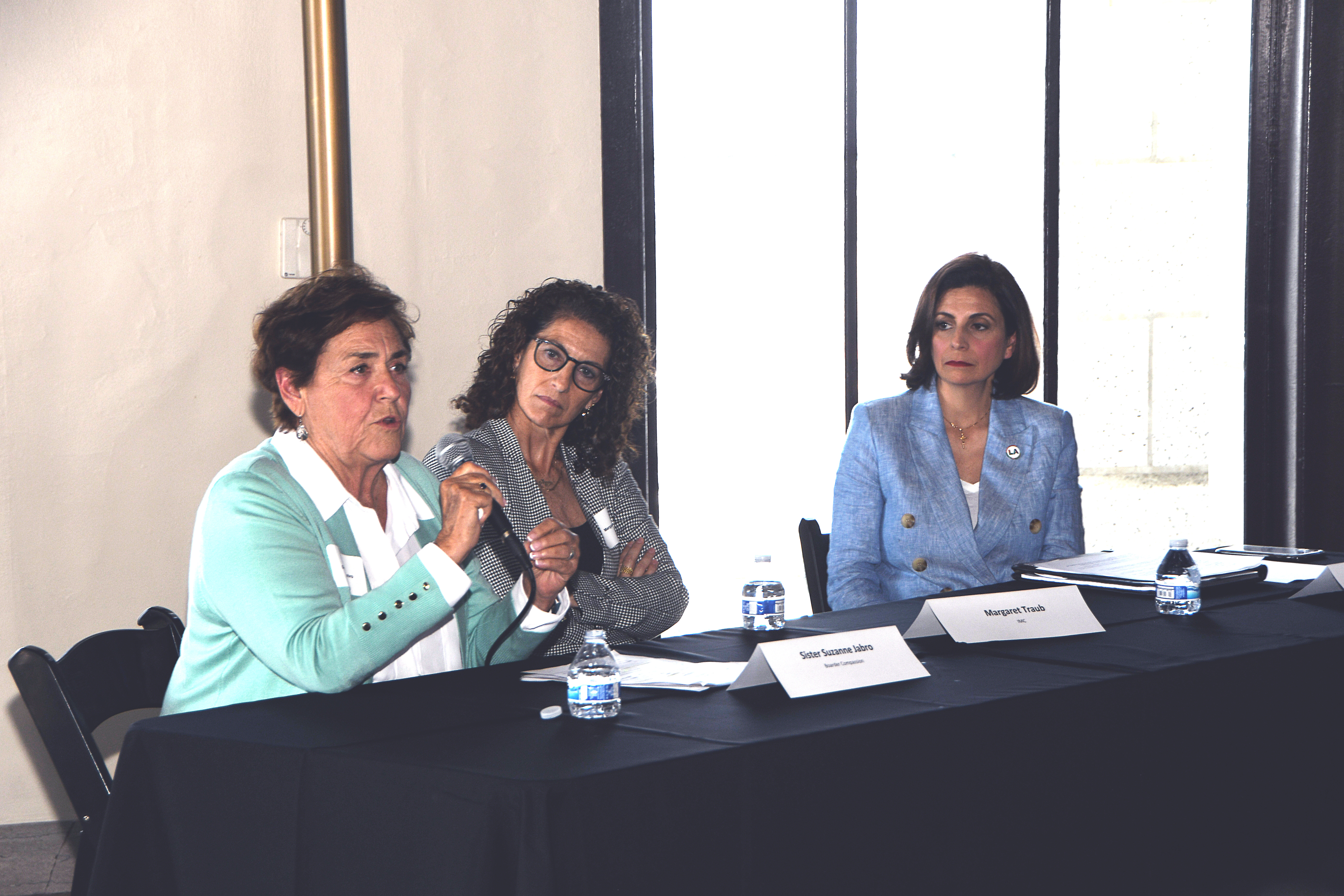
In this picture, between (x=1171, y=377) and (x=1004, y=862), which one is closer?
(x=1004, y=862)

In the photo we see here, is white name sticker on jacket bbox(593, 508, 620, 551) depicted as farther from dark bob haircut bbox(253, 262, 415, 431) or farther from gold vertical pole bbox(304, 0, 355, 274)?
gold vertical pole bbox(304, 0, 355, 274)

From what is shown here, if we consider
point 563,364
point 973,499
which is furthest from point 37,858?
point 973,499

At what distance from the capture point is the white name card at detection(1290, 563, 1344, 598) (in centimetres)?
214

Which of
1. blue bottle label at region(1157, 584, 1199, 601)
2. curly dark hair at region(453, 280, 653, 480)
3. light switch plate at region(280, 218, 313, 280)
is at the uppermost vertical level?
light switch plate at region(280, 218, 313, 280)

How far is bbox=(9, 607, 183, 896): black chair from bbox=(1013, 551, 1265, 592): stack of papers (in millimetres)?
1567

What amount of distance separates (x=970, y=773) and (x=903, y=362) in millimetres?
2716

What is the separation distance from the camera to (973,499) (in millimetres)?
2730

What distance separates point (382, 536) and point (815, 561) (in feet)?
3.91

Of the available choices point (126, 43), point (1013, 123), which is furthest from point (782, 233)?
point (126, 43)

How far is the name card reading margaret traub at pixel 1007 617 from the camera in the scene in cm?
172

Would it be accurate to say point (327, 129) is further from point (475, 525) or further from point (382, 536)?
point (475, 525)

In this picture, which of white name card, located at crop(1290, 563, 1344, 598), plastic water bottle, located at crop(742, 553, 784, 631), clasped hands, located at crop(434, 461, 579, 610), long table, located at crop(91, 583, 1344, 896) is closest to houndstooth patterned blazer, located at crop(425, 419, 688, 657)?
clasped hands, located at crop(434, 461, 579, 610)

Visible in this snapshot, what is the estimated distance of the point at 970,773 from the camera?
4.36ft

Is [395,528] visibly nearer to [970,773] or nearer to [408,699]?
[408,699]
